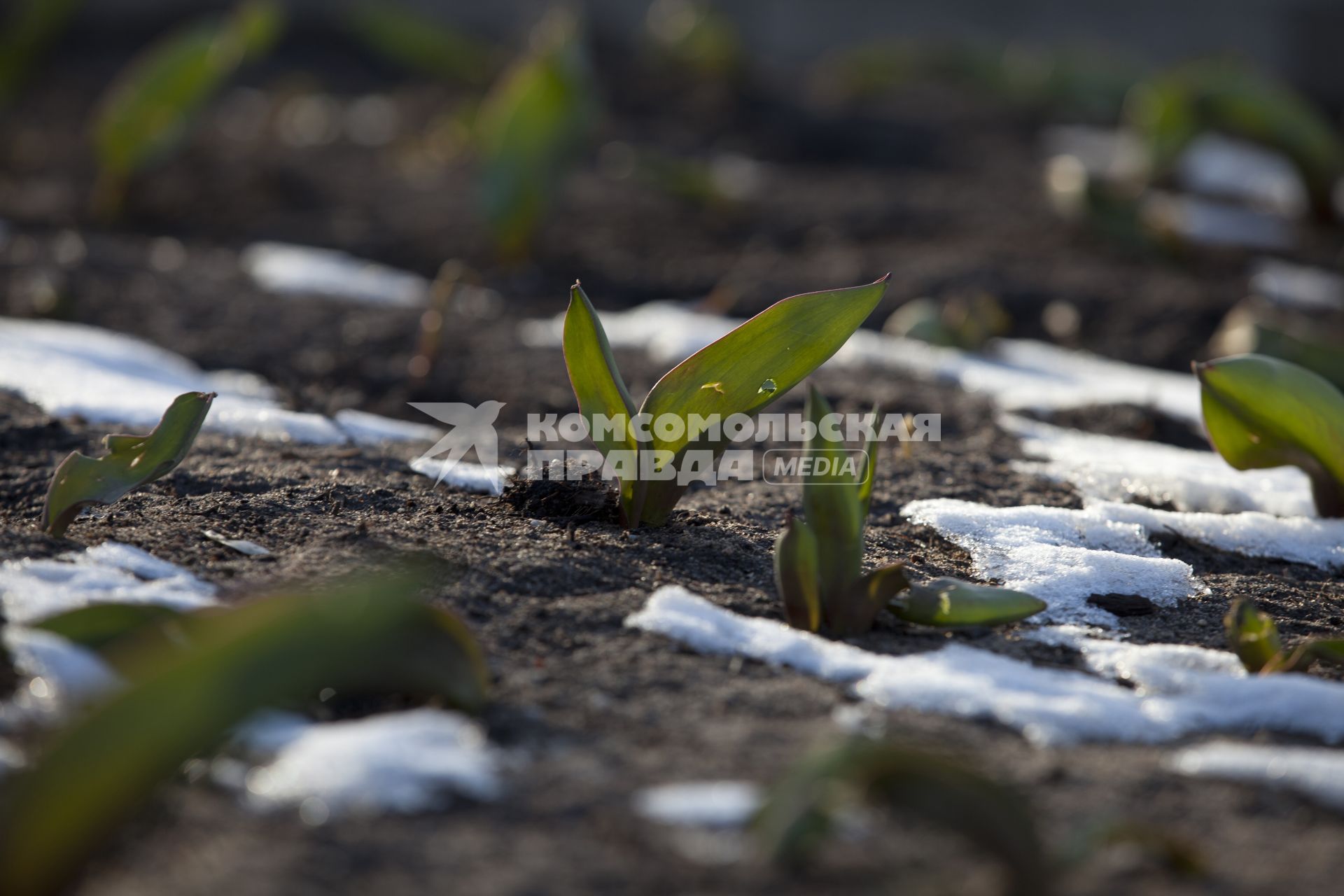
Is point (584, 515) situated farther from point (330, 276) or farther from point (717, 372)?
point (330, 276)

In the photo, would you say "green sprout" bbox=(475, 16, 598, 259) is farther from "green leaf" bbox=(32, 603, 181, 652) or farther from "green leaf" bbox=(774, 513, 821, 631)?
"green leaf" bbox=(32, 603, 181, 652)

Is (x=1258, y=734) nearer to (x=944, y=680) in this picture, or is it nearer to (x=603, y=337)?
(x=944, y=680)

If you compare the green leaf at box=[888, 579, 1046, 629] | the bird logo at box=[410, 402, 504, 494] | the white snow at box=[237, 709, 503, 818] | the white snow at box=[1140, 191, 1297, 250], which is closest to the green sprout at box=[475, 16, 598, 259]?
the bird logo at box=[410, 402, 504, 494]

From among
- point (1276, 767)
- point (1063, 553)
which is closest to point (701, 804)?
point (1276, 767)

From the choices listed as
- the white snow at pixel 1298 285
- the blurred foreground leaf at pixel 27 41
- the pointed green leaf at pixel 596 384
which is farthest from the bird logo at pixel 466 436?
the blurred foreground leaf at pixel 27 41

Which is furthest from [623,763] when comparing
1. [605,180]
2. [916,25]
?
[916,25]
